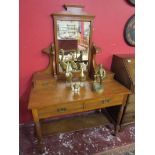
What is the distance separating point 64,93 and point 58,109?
201 millimetres

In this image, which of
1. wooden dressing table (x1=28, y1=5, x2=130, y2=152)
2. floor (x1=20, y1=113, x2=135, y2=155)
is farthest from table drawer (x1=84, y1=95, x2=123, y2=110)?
floor (x1=20, y1=113, x2=135, y2=155)

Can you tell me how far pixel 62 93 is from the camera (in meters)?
1.64

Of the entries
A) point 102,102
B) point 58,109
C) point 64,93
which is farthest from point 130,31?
point 58,109

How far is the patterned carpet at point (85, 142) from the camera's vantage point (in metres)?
1.82

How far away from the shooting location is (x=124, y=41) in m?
2.11

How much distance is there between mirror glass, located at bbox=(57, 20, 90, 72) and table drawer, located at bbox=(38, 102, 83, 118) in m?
0.52

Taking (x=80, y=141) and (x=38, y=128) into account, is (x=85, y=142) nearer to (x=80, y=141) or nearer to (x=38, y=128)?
(x=80, y=141)

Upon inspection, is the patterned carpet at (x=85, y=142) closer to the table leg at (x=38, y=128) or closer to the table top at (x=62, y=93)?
the table leg at (x=38, y=128)

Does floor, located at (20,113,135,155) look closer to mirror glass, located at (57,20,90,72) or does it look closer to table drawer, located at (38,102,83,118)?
table drawer, located at (38,102,83,118)

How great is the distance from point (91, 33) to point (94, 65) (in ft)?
1.34

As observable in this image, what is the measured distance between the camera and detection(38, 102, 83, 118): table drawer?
149 cm
